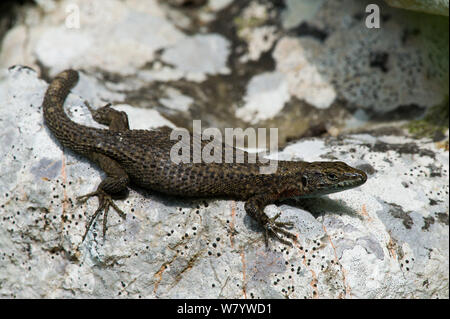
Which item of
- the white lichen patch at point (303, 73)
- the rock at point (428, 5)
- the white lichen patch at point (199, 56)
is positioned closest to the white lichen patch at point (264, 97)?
the white lichen patch at point (303, 73)

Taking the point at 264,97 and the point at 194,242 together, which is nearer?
the point at 194,242

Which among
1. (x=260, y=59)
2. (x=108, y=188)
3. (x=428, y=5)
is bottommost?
(x=108, y=188)

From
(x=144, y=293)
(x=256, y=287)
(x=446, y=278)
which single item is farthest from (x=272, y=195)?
(x=446, y=278)

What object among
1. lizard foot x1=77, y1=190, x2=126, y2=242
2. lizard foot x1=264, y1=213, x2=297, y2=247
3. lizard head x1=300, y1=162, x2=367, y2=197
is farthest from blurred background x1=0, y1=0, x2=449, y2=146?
lizard foot x1=264, y1=213, x2=297, y2=247

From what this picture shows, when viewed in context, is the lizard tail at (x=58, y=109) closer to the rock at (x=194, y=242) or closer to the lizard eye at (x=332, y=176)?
the rock at (x=194, y=242)

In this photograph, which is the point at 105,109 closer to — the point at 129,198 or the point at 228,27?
the point at 129,198

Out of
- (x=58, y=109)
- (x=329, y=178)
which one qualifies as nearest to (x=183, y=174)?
(x=329, y=178)

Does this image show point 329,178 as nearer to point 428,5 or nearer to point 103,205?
point 103,205

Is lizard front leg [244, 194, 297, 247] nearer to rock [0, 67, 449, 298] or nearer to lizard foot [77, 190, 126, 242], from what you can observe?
rock [0, 67, 449, 298]
